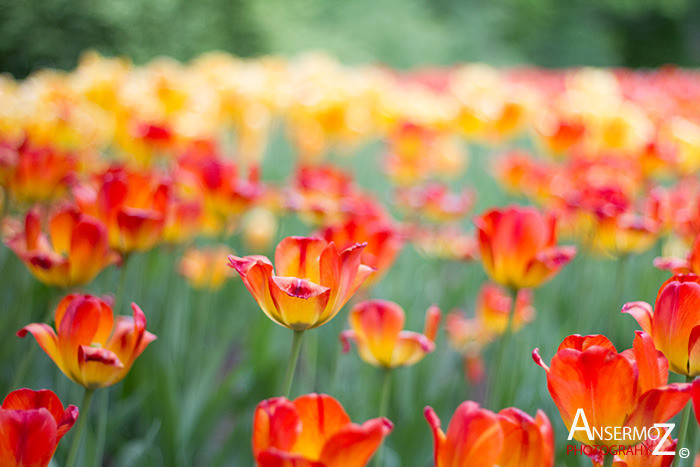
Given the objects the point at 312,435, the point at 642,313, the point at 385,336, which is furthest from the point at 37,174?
the point at 642,313

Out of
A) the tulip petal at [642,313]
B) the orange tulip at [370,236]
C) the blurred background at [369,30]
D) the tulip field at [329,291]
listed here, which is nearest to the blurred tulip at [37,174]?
the tulip field at [329,291]

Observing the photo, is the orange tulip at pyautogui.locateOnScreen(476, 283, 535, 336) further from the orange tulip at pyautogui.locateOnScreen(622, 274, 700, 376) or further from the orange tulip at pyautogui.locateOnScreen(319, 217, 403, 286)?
the orange tulip at pyautogui.locateOnScreen(622, 274, 700, 376)

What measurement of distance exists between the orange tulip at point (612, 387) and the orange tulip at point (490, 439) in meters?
0.03

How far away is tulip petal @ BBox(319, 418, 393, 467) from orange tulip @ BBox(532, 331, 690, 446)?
0.14 meters

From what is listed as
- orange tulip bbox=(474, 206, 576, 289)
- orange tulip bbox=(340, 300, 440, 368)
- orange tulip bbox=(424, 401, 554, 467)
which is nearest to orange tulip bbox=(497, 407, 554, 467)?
orange tulip bbox=(424, 401, 554, 467)

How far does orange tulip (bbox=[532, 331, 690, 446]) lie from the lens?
0.47 metres

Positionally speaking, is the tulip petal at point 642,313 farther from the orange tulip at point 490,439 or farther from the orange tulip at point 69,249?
the orange tulip at point 69,249

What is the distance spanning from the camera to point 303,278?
582 millimetres

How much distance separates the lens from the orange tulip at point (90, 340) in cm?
57

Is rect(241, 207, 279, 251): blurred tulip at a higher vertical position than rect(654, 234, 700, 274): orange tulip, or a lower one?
lower

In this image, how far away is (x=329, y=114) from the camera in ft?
7.02

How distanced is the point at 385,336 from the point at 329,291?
0.24 m

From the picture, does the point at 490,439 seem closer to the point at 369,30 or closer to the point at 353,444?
the point at 353,444

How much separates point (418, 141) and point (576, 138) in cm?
52
